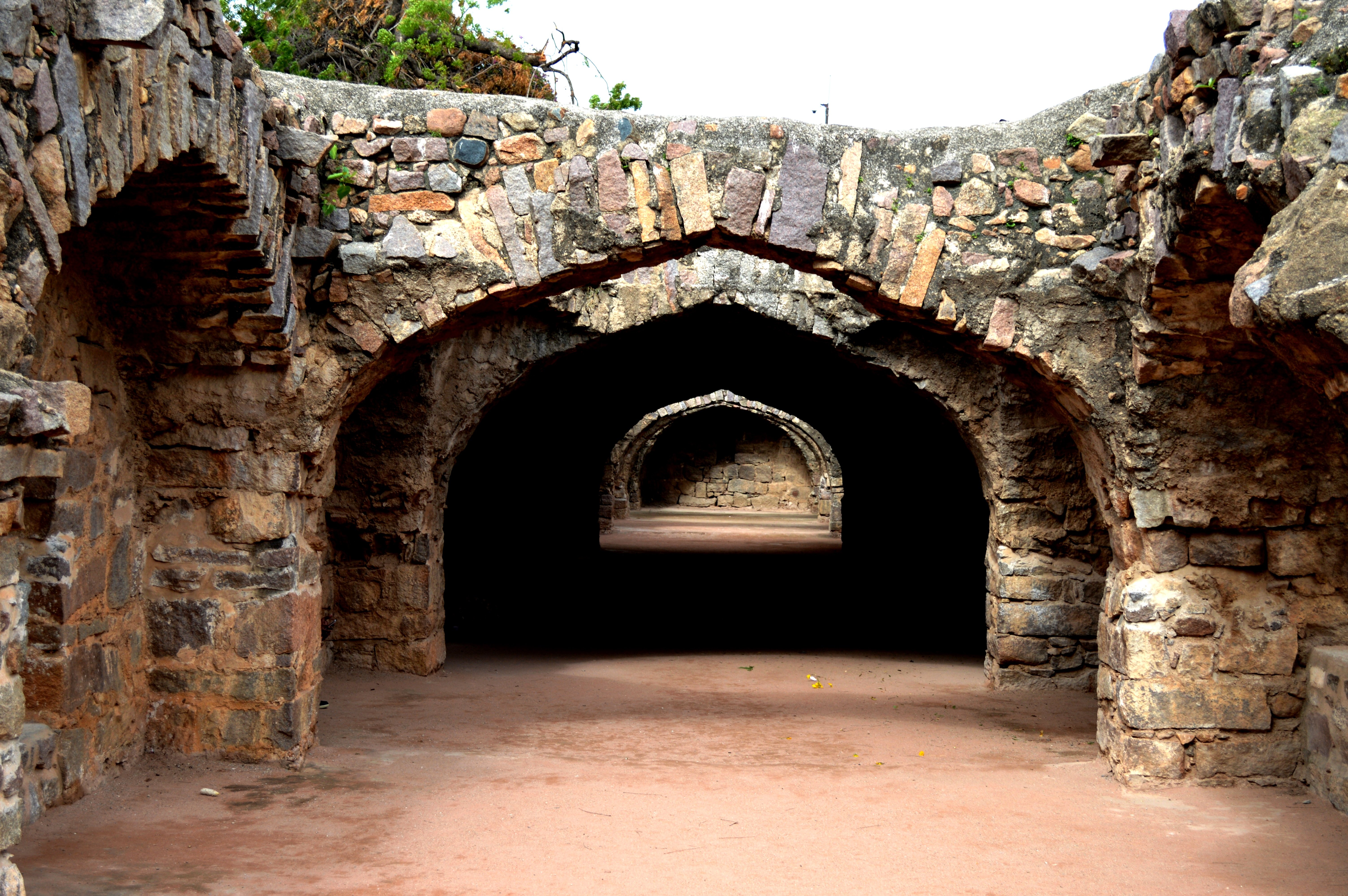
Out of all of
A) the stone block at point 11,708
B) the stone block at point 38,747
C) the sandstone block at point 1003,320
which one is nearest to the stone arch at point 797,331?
the sandstone block at point 1003,320

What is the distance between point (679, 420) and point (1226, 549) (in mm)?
17202

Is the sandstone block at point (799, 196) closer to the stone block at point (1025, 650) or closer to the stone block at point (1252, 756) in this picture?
the stone block at point (1252, 756)

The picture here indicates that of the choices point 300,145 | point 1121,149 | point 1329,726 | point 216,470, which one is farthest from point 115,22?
point 1329,726

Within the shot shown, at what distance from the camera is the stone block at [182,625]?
473 cm

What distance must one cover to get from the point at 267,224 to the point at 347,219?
723 mm

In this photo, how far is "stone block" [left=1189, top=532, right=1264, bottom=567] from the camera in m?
4.64

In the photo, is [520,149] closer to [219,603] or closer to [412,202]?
[412,202]

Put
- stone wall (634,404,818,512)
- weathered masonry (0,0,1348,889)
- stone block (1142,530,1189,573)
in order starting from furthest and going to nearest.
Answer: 1. stone wall (634,404,818,512)
2. stone block (1142,530,1189,573)
3. weathered masonry (0,0,1348,889)

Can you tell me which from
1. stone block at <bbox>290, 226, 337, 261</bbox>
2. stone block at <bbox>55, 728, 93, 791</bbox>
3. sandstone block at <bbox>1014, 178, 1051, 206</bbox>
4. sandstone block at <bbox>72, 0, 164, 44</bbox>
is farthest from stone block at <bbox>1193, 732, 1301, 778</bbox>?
sandstone block at <bbox>72, 0, 164, 44</bbox>

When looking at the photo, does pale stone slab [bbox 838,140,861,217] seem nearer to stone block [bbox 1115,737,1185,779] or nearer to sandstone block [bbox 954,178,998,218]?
sandstone block [bbox 954,178,998,218]

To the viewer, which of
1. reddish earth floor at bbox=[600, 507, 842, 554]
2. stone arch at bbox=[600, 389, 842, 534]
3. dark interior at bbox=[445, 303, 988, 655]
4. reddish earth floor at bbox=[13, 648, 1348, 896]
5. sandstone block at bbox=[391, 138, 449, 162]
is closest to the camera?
reddish earth floor at bbox=[13, 648, 1348, 896]

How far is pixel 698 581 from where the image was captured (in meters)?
12.7

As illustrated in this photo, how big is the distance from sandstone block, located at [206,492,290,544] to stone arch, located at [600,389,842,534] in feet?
42.0

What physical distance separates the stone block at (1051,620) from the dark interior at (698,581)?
1872 millimetres
